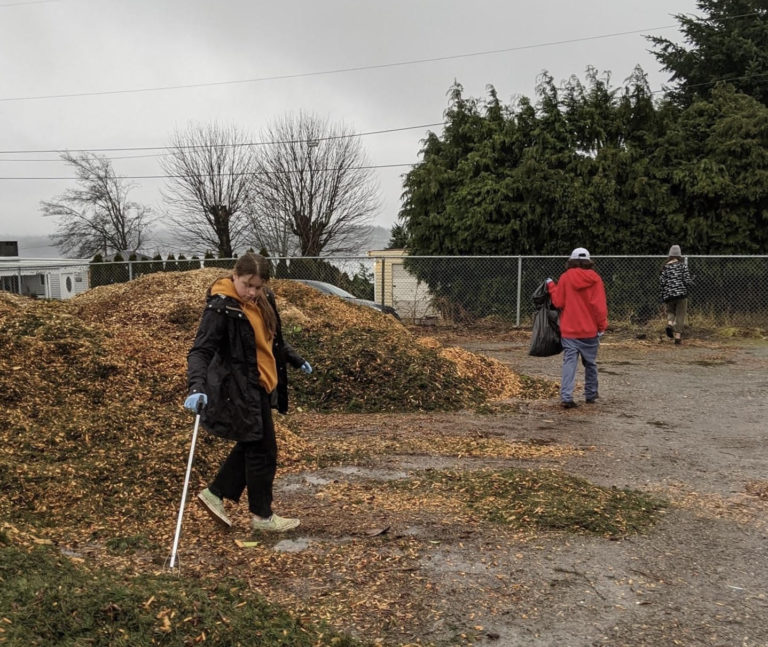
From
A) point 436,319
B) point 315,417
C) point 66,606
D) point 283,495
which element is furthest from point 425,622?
point 436,319

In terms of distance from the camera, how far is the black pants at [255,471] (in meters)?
4.14

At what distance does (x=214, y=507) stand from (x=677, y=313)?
12.5 metres

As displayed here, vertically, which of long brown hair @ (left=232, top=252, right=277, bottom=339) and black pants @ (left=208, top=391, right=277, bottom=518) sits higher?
long brown hair @ (left=232, top=252, right=277, bottom=339)

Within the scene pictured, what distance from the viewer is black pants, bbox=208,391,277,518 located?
4141 millimetres

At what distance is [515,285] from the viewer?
1666 centimetres

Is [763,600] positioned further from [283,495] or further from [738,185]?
[738,185]

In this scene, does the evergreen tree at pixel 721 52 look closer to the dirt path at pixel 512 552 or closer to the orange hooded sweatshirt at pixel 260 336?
the dirt path at pixel 512 552

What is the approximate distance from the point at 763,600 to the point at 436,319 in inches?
546

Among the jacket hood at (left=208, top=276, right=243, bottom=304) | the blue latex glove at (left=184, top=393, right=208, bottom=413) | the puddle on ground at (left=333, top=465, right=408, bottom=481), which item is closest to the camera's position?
the blue latex glove at (left=184, top=393, right=208, bottom=413)

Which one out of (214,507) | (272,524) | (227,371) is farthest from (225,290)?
(272,524)

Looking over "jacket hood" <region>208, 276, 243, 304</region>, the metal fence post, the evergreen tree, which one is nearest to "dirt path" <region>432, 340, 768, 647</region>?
"jacket hood" <region>208, 276, 243, 304</region>

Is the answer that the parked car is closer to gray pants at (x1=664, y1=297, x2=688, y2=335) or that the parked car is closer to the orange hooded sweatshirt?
gray pants at (x1=664, y1=297, x2=688, y2=335)

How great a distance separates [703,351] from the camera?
13445 mm

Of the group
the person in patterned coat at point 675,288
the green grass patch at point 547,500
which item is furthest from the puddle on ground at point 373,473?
the person in patterned coat at point 675,288
